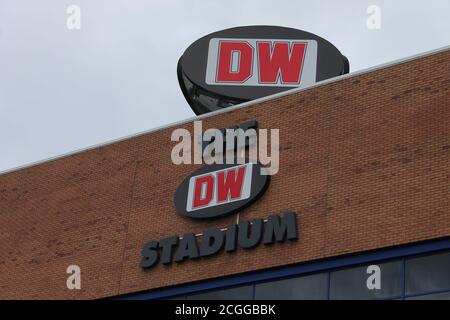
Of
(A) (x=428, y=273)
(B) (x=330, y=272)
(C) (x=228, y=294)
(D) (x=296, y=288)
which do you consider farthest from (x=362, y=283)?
(C) (x=228, y=294)

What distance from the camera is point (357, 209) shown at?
23000 millimetres

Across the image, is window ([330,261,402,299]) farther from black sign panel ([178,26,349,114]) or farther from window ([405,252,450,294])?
black sign panel ([178,26,349,114])

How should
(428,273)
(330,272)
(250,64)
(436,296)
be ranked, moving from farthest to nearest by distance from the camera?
(250,64) → (330,272) → (428,273) → (436,296)

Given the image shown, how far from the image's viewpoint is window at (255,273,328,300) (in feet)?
75.5

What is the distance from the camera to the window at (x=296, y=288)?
23000 millimetres

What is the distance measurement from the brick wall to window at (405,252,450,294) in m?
0.45

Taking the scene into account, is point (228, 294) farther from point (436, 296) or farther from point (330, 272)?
point (436, 296)

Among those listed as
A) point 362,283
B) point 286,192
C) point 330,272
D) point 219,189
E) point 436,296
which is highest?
point 219,189

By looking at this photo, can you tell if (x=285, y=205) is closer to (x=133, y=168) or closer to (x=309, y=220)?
(x=309, y=220)

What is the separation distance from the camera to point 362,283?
22.4 metres

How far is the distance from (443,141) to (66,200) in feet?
33.7

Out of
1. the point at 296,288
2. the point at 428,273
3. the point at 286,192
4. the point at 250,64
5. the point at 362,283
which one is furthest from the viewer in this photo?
the point at 250,64

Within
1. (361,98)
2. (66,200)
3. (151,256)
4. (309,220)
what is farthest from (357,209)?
(66,200)

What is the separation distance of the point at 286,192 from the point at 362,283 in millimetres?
2938
